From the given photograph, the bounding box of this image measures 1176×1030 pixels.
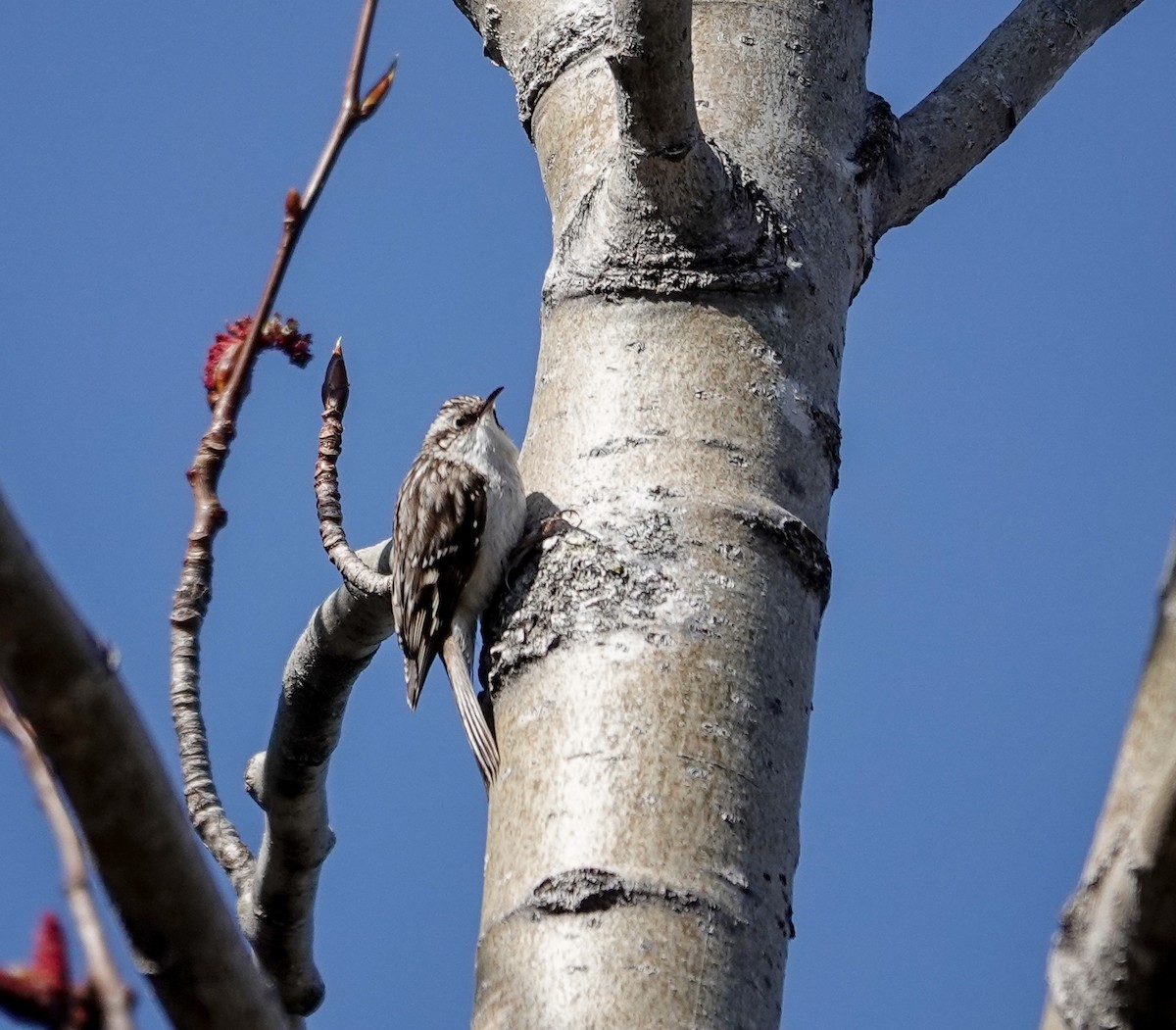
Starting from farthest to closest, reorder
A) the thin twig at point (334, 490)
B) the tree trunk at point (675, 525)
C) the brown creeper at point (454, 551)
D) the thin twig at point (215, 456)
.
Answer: the brown creeper at point (454, 551) < the thin twig at point (334, 490) < the tree trunk at point (675, 525) < the thin twig at point (215, 456)

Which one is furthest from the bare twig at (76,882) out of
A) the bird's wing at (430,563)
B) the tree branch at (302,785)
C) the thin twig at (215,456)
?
the tree branch at (302,785)

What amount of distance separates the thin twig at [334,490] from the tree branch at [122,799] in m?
1.35

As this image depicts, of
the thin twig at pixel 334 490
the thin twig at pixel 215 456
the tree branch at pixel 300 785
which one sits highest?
the thin twig at pixel 334 490

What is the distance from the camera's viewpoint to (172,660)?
1.98 m

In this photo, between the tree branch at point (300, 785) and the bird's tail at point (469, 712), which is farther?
the tree branch at point (300, 785)

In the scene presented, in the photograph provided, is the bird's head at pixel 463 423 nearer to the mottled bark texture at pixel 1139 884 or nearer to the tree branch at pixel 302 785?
the tree branch at pixel 302 785

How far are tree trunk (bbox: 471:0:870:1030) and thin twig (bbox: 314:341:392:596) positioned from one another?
28 centimetres

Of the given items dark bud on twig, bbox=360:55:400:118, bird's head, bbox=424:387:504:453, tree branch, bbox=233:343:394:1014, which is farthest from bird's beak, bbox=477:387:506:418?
dark bud on twig, bbox=360:55:400:118

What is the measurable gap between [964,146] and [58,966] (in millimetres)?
2634

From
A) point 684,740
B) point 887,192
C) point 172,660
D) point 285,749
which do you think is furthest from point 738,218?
point 285,749

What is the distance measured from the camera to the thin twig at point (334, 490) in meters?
Answer: 2.33

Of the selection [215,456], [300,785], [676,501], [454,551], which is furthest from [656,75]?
[300,785]

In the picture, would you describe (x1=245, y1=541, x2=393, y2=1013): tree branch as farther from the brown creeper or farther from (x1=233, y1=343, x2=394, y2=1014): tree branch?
the brown creeper

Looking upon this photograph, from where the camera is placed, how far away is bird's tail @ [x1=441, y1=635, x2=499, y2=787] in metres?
2.10
